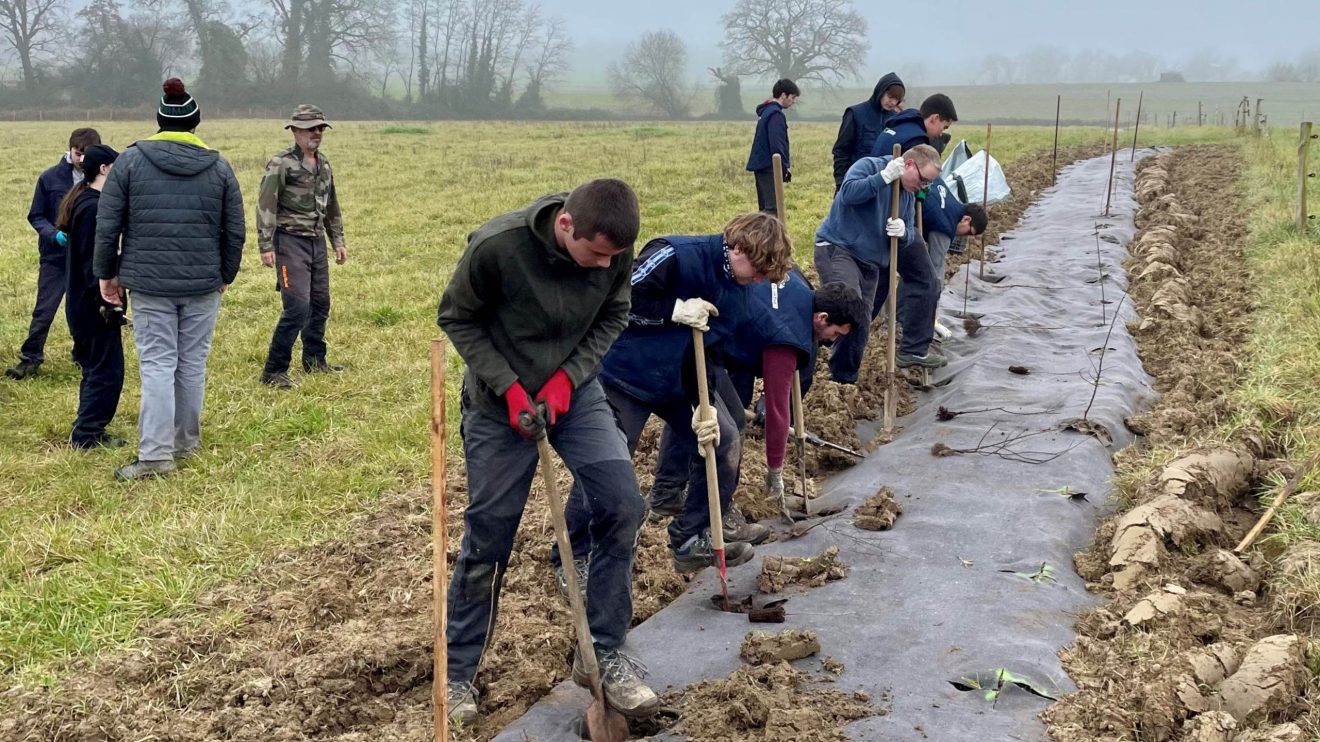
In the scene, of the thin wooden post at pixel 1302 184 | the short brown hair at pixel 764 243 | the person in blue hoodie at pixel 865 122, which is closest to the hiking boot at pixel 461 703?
the short brown hair at pixel 764 243

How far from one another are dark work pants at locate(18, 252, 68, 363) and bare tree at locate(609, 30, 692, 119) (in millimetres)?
55734

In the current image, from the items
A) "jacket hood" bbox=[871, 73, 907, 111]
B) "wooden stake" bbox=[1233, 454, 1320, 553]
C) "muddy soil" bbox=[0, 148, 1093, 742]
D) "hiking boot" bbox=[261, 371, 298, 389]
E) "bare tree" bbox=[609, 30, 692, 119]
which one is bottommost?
"muddy soil" bbox=[0, 148, 1093, 742]

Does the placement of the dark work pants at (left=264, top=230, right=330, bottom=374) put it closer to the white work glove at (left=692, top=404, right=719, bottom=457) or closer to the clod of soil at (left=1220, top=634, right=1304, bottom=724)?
the white work glove at (left=692, top=404, right=719, bottom=457)

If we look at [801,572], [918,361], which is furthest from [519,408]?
[918,361]

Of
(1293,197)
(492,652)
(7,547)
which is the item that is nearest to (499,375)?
(492,652)

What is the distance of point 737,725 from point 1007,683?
976mm

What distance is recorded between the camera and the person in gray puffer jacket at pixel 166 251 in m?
5.79

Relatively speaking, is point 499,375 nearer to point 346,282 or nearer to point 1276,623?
point 1276,623

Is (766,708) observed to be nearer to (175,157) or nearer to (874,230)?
(874,230)

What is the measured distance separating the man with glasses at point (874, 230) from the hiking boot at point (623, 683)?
284 cm

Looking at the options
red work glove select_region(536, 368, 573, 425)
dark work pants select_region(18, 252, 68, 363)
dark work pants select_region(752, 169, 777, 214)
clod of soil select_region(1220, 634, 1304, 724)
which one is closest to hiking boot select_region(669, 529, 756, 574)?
red work glove select_region(536, 368, 573, 425)

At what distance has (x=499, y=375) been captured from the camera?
139 inches

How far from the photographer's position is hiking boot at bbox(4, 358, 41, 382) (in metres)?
7.95

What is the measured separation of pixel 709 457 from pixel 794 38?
220 ft
